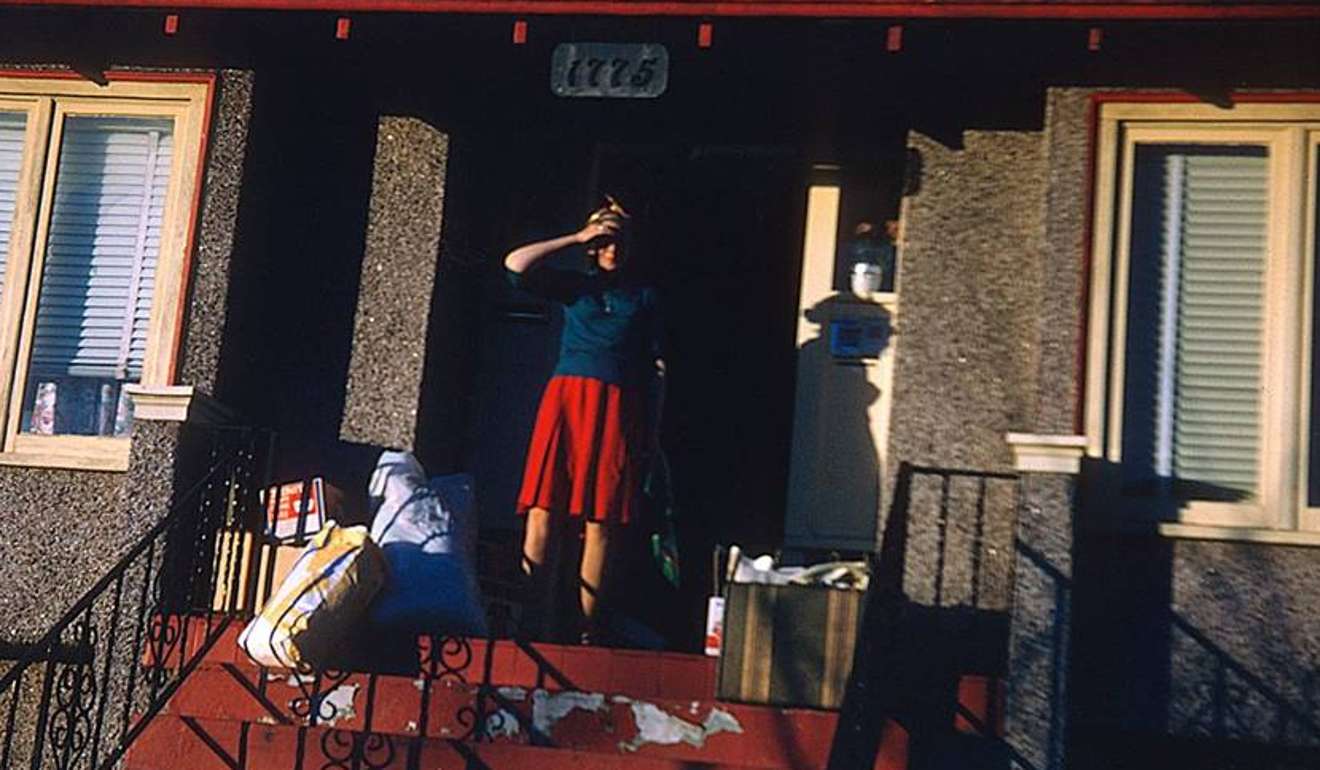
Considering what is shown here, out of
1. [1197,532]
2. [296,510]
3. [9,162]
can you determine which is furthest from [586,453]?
[9,162]

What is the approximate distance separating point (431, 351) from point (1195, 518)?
11.3ft

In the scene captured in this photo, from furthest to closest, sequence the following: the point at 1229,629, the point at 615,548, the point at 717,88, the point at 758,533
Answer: the point at 758,533
the point at 717,88
the point at 615,548
the point at 1229,629

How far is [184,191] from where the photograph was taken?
988cm

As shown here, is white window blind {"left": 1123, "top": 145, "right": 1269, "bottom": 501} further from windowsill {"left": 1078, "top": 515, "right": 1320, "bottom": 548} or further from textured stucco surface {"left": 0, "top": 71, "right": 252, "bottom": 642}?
textured stucco surface {"left": 0, "top": 71, "right": 252, "bottom": 642}

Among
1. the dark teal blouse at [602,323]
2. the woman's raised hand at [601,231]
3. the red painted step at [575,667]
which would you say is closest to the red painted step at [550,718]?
the red painted step at [575,667]

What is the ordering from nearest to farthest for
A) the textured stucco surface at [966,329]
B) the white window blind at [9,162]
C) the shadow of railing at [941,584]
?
the shadow of railing at [941,584] → the textured stucco surface at [966,329] → the white window blind at [9,162]

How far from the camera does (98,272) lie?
10008 mm

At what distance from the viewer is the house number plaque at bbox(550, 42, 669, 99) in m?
9.39

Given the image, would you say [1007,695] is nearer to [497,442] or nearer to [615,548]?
[615,548]

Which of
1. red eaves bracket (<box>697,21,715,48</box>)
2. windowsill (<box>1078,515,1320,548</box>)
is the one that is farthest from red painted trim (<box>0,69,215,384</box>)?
windowsill (<box>1078,515,1320,548</box>)

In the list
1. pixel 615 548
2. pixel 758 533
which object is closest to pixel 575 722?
pixel 615 548

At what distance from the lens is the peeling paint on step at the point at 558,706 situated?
321 inches

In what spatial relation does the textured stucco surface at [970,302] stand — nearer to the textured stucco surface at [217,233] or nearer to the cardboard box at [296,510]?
the cardboard box at [296,510]

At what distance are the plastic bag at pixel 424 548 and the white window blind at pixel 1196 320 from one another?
9.09ft
